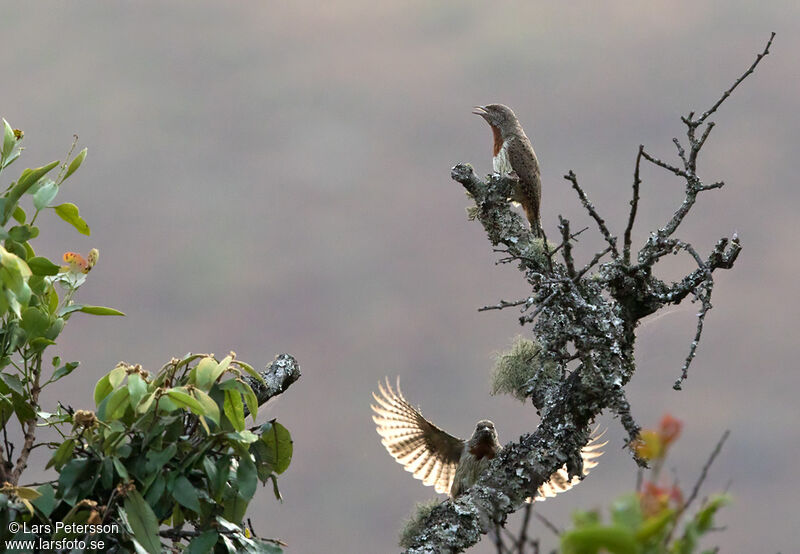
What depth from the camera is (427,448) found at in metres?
5.30

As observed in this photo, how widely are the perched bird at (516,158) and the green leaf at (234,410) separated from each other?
201 centimetres

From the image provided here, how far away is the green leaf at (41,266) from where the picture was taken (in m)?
2.83

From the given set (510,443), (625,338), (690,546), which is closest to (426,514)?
(510,443)

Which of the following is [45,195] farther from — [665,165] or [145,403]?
[665,165]

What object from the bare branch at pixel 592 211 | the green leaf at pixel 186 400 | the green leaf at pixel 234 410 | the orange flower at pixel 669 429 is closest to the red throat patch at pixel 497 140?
the bare branch at pixel 592 211

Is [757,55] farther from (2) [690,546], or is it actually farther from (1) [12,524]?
(1) [12,524]

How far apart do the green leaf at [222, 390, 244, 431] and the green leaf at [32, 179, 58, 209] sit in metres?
0.82

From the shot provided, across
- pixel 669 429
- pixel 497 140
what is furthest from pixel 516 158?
pixel 669 429

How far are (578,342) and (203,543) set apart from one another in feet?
5.53

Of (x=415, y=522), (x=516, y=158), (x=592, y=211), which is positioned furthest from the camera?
(x=516, y=158)

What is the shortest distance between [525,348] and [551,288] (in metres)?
1.02

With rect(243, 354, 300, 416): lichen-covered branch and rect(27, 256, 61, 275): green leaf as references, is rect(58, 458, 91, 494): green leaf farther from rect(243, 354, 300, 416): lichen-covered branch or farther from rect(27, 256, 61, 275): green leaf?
rect(243, 354, 300, 416): lichen-covered branch

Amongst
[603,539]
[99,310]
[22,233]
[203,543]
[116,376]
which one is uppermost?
[22,233]

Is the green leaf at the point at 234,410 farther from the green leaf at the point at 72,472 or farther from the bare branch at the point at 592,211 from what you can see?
the bare branch at the point at 592,211
